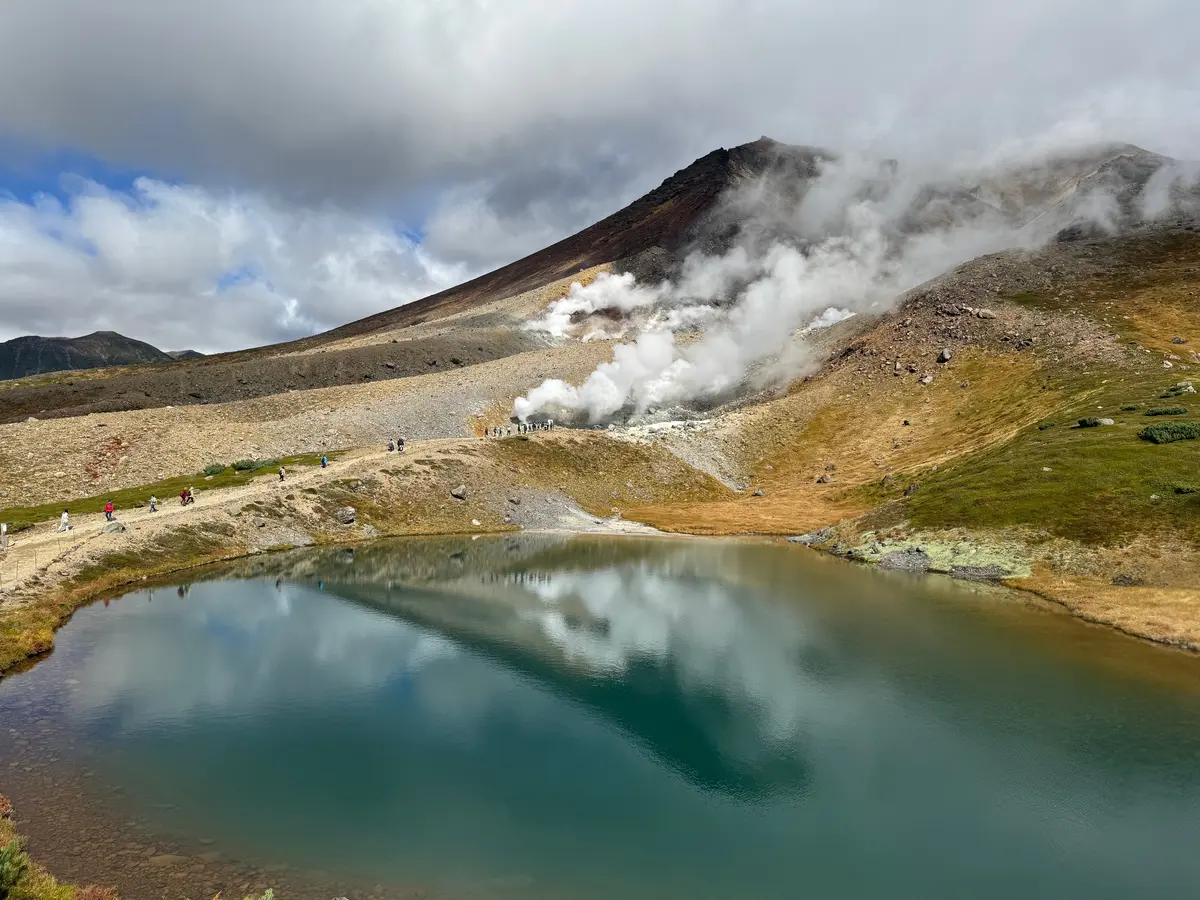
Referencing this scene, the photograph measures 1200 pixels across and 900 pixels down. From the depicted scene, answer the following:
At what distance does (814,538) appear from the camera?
74875 millimetres

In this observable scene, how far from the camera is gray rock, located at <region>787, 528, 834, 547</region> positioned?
7294 cm

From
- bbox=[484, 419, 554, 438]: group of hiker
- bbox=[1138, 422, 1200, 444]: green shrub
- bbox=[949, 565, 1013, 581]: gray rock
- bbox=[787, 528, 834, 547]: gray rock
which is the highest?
bbox=[484, 419, 554, 438]: group of hiker

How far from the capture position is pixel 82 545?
53625 millimetres

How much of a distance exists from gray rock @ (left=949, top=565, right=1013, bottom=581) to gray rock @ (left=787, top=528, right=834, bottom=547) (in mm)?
16269

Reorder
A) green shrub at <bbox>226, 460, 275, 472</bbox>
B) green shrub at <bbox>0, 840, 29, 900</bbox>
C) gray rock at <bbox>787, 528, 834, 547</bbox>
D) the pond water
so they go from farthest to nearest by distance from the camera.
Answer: green shrub at <bbox>226, 460, 275, 472</bbox>
gray rock at <bbox>787, 528, 834, 547</bbox>
the pond water
green shrub at <bbox>0, 840, 29, 900</bbox>

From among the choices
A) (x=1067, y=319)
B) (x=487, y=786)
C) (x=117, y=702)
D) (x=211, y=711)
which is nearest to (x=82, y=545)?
(x=117, y=702)

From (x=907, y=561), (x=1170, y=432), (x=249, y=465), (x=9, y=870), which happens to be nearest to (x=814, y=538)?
(x=907, y=561)

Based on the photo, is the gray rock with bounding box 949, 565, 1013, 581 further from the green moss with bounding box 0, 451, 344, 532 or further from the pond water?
the green moss with bounding box 0, 451, 344, 532

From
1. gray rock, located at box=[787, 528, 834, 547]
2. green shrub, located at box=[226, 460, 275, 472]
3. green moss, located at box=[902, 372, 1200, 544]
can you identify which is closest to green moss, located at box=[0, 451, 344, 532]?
green shrub, located at box=[226, 460, 275, 472]

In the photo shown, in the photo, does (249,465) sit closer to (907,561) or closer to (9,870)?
(907,561)

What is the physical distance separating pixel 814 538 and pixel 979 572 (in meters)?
21.0

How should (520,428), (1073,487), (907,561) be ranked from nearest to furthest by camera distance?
(1073,487) < (907,561) < (520,428)

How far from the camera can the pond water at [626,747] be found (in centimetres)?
1977

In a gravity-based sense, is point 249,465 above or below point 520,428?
above
